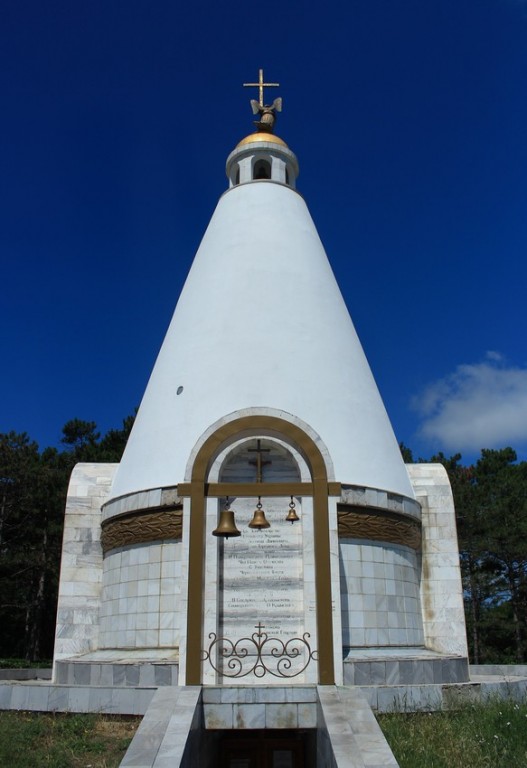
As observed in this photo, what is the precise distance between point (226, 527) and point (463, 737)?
9.49 ft

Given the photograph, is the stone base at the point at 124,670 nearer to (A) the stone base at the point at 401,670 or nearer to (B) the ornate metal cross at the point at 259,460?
(A) the stone base at the point at 401,670

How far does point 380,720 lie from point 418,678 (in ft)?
5.17

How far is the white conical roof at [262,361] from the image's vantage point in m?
9.74

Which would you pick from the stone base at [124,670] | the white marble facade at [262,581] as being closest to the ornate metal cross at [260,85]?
the white marble facade at [262,581]

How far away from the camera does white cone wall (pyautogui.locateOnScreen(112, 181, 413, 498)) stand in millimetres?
9750

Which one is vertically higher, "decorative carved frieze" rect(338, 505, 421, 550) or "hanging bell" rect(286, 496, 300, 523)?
"decorative carved frieze" rect(338, 505, 421, 550)

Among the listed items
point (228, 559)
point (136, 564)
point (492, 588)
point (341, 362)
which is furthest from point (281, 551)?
point (492, 588)

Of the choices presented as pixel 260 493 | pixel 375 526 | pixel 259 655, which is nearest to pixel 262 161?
pixel 375 526

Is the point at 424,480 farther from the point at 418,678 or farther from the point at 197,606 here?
the point at 197,606

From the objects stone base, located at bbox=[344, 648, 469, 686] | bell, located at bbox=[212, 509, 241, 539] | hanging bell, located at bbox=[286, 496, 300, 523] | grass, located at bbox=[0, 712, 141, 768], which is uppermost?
hanging bell, located at bbox=[286, 496, 300, 523]

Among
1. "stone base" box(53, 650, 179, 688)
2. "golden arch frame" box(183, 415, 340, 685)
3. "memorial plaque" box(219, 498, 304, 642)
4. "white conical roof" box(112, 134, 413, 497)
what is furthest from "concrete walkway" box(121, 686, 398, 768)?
"white conical roof" box(112, 134, 413, 497)

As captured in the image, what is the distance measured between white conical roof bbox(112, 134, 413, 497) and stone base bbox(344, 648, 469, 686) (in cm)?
234

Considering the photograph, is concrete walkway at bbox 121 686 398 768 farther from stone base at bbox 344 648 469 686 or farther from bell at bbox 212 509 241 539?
bell at bbox 212 509 241 539

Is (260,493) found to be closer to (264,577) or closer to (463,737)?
(264,577)
